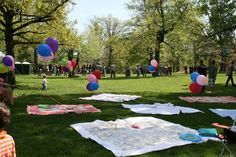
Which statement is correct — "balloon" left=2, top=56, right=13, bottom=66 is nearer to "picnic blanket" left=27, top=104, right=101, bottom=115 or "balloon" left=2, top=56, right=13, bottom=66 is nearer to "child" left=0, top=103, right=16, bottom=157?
"picnic blanket" left=27, top=104, right=101, bottom=115

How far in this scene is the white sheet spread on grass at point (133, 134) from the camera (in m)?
7.52

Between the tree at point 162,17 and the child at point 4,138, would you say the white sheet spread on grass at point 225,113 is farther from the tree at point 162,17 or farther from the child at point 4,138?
the tree at point 162,17

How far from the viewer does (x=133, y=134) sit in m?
8.59

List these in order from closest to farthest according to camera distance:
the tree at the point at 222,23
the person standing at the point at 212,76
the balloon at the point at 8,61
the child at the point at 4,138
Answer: the child at the point at 4,138, the balloon at the point at 8,61, the person standing at the point at 212,76, the tree at the point at 222,23

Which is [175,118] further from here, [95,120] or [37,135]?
[37,135]

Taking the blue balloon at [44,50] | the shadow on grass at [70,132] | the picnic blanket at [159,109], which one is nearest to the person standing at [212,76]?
the shadow on grass at [70,132]

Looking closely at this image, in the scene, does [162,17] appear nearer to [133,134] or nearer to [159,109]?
[159,109]

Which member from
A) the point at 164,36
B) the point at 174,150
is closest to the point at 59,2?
the point at 174,150

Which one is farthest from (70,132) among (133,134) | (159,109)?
(159,109)

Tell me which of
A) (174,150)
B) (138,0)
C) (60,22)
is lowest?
(174,150)

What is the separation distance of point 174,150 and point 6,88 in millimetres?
7045

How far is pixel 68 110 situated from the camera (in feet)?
39.7

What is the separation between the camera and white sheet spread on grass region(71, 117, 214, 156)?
752 cm

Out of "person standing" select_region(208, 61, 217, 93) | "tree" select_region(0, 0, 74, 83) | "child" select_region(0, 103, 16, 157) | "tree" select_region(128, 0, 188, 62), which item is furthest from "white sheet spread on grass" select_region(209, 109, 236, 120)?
"tree" select_region(128, 0, 188, 62)
